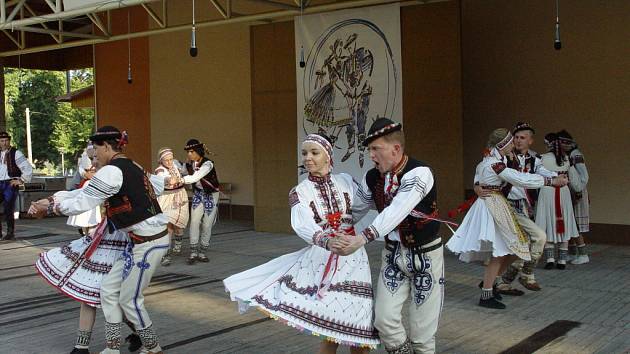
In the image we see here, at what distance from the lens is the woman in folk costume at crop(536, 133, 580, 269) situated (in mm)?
8672

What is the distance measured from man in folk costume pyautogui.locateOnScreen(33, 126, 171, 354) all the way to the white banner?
624 cm

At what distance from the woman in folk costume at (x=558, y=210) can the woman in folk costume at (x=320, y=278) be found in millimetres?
5186

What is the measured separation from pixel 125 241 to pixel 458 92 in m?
6.51

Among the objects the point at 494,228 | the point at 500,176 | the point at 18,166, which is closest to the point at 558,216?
the point at 494,228

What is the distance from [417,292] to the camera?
13.1ft

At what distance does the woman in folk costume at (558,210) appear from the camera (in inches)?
341

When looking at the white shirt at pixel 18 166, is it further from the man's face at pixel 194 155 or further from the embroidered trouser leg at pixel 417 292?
the embroidered trouser leg at pixel 417 292

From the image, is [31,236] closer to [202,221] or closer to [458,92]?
[202,221]

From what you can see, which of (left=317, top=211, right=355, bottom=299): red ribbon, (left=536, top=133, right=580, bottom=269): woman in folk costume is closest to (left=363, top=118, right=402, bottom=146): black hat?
(left=317, top=211, right=355, bottom=299): red ribbon

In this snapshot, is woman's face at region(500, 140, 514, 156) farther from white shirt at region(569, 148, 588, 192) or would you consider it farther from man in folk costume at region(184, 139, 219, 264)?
man in folk costume at region(184, 139, 219, 264)

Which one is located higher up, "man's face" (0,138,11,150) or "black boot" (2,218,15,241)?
"man's face" (0,138,11,150)

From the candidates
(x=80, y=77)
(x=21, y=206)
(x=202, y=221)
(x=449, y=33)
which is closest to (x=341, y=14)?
(x=449, y=33)

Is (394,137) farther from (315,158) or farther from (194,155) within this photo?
(194,155)

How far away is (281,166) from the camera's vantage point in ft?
41.0
